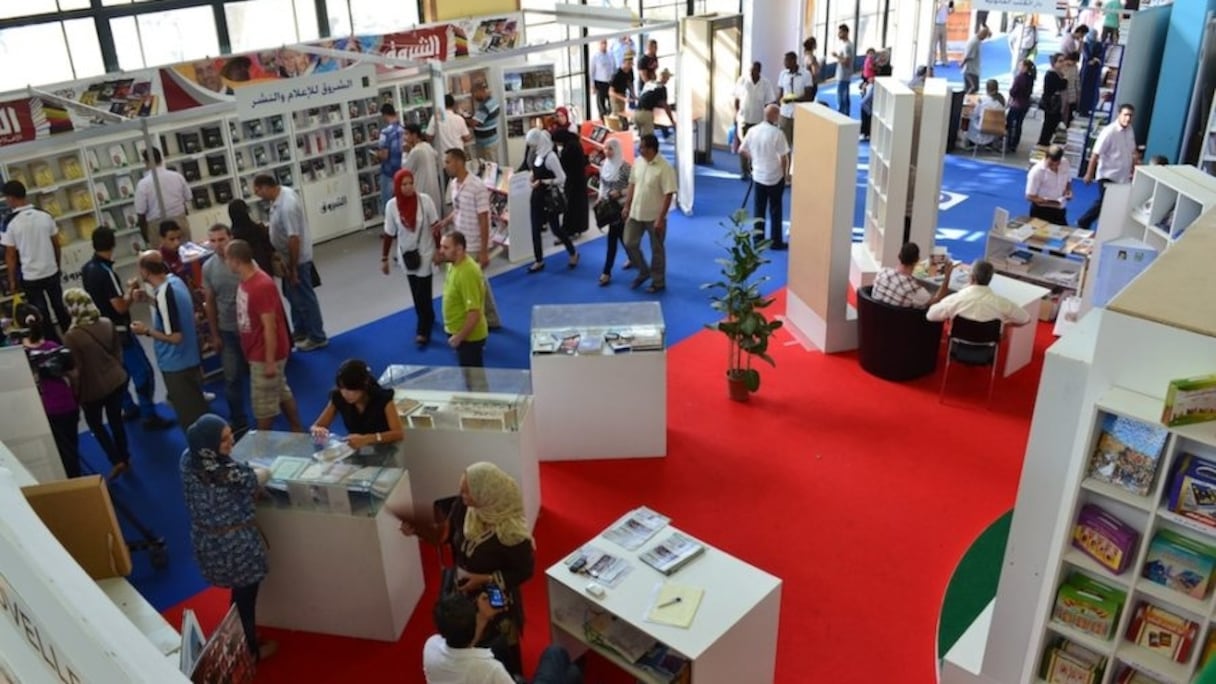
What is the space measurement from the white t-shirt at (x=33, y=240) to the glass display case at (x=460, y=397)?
A: 4.19m

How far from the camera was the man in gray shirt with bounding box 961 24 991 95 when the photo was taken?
1521 centimetres

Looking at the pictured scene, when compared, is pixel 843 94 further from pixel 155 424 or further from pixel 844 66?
pixel 155 424

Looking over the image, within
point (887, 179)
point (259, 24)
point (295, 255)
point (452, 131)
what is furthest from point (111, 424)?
point (259, 24)

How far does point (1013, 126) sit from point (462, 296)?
10475 millimetres

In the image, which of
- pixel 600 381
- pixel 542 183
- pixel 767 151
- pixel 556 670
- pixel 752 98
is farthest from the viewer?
pixel 752 98

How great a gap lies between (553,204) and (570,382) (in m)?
4.19

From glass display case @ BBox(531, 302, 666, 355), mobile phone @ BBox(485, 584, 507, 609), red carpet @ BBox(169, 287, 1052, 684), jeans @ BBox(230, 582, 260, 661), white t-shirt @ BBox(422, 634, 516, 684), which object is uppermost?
glass display case @ BBox(531, 302, 666, 355)

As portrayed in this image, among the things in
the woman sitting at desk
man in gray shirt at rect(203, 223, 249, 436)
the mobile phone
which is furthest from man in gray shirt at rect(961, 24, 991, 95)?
the mobile phone

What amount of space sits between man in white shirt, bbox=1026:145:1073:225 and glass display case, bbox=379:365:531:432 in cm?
622

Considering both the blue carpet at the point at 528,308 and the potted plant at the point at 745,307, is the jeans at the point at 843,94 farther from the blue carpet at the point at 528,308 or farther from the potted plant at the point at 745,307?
the potted plant at the point at 745,307

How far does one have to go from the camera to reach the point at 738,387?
7.30 meters

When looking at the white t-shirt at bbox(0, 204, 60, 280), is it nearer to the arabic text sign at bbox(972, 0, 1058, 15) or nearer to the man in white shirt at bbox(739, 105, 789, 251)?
the man in white shirt at bbox(739, 105, 789, 251)

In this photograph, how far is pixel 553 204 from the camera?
10.2m

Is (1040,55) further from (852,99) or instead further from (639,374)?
(639,374)
